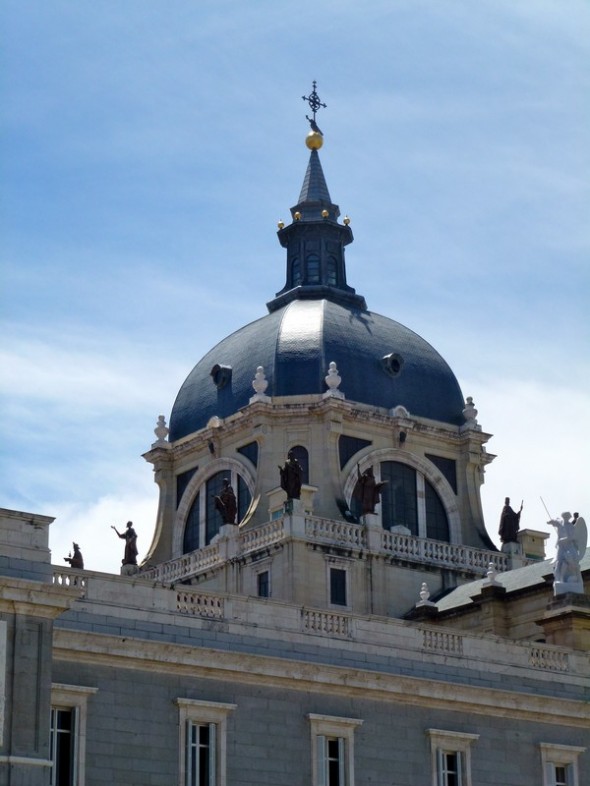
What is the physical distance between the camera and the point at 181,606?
151 feet

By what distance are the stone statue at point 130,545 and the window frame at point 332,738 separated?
122ft

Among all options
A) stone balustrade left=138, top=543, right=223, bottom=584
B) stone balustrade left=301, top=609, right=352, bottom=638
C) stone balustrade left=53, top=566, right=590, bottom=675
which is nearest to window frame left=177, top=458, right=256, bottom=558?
stone balustrade left=138, top=543, right=223, bottom=584

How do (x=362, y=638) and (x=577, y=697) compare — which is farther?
(x=577, y=697)

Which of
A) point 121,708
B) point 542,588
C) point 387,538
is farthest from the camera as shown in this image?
point 387,538

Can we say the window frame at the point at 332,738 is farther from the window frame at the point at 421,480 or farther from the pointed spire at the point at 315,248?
the pointed spire at the point at 315,248

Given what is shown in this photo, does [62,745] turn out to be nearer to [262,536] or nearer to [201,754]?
[201,754]

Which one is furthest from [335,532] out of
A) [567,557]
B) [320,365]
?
[567,557]

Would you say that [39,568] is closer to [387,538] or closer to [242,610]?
[242,610]

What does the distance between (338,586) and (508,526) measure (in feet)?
36.1

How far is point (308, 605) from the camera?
5944 cm


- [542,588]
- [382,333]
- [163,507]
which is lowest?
[542,588]

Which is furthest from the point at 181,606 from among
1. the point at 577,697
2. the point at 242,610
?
the point at 577,697

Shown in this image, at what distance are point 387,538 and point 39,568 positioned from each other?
36.2m

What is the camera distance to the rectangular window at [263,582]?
73188mm
